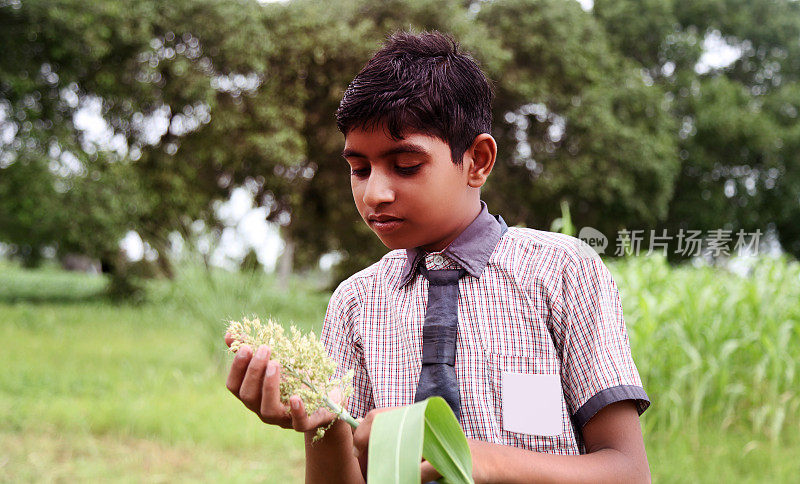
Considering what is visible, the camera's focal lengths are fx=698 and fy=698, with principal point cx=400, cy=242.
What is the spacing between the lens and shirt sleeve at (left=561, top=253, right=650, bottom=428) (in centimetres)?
108

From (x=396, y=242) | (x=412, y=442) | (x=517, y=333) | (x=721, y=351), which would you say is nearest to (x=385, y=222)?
(x=396, y=242)

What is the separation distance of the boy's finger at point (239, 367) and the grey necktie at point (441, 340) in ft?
1.01

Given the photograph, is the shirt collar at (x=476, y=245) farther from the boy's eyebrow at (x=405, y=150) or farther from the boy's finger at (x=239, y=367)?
the boy's finger at (x=239, y=367)

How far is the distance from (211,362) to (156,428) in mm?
1619

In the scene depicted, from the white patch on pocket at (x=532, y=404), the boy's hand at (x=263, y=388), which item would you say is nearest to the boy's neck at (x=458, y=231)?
the white patch on pocket at (x=532, y=404)

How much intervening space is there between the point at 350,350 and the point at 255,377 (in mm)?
399

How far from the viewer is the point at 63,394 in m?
5.66

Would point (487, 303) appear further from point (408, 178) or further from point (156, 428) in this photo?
point (156, 428)

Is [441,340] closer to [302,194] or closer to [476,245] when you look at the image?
[476,245]

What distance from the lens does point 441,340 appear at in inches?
44.8

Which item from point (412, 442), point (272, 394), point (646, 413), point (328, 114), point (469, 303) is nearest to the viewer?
point (412, 442)

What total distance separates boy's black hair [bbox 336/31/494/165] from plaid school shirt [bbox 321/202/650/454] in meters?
0.16

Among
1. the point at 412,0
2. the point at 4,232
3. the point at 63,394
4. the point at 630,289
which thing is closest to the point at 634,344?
the point at 630,289

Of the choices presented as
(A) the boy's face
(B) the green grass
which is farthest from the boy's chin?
(B) the green grass
